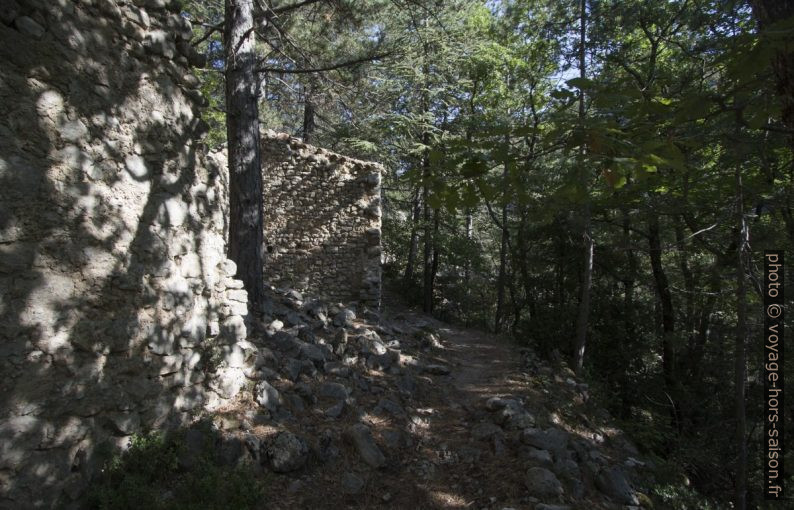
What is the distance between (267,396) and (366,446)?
1.06m

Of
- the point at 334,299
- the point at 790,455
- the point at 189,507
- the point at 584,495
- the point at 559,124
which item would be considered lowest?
the point at 790,455

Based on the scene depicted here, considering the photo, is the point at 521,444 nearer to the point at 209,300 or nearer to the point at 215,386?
the point at 215,386

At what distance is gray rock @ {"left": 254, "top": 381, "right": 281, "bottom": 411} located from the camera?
13.7 ft

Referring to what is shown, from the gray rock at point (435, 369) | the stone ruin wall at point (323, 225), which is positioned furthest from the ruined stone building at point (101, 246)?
the stone ruin wall at point (323, 225)

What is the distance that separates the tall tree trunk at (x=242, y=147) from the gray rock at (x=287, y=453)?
2608 mm

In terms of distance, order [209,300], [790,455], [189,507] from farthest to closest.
A: [790,455]
[209,300]
[189,507]

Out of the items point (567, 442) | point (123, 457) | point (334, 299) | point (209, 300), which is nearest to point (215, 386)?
point (209, 300)

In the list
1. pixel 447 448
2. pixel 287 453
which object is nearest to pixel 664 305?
pixel 447 448

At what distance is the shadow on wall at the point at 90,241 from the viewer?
2.48 metres

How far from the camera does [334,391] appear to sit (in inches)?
197

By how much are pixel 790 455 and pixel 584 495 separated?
17.2 ft

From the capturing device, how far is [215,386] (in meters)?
3.96

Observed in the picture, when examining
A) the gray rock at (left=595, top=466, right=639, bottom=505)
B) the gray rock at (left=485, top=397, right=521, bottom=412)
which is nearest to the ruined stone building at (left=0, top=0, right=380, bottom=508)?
the gray rock at (left=485, top=397, right=521, bottom=412)

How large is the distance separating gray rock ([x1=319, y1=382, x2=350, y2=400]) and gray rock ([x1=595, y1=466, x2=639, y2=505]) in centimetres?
288
